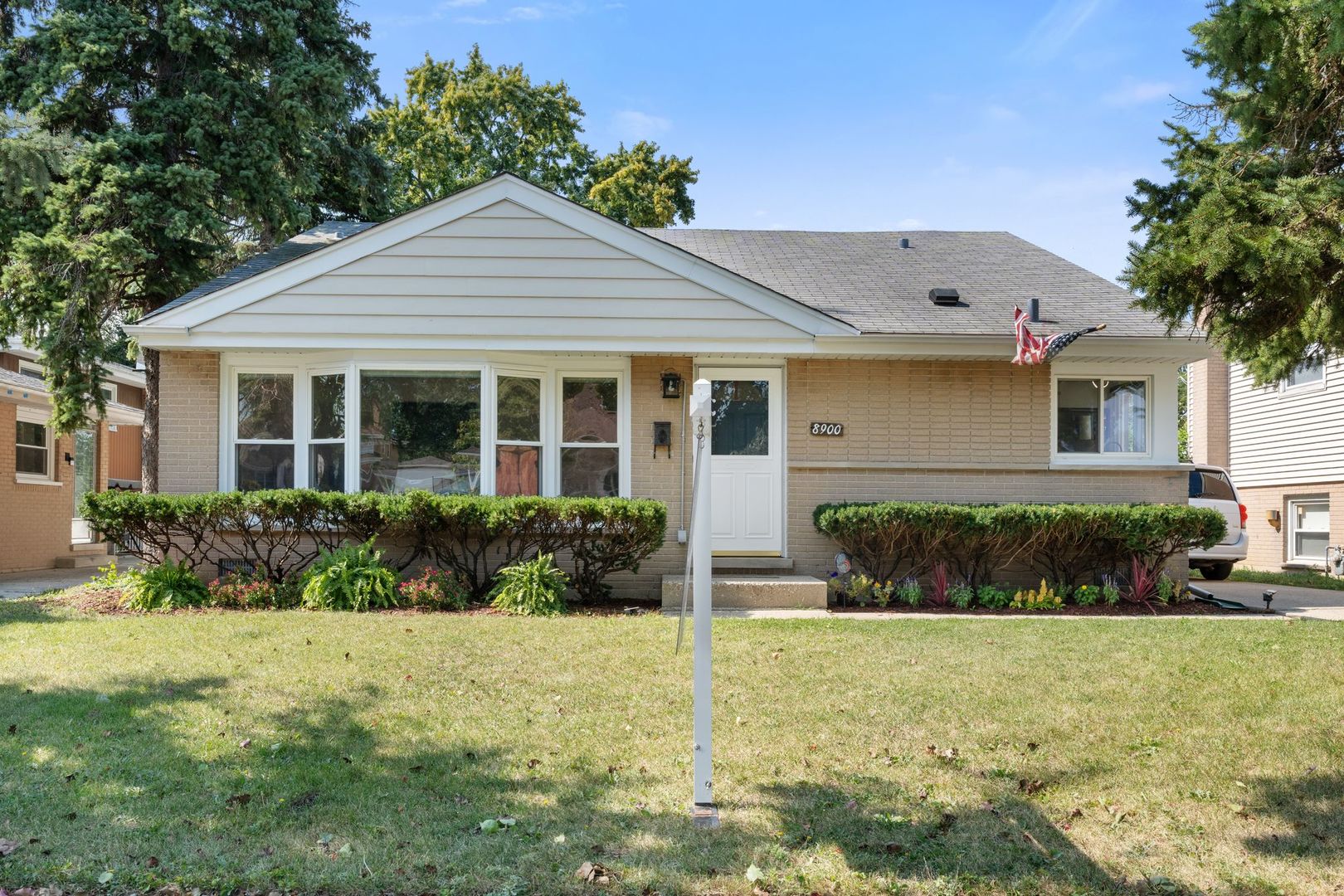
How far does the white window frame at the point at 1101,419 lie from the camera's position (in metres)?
11.0

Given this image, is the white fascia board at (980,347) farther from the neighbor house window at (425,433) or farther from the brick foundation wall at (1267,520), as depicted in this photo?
the brick foundation wall at (1267,520)

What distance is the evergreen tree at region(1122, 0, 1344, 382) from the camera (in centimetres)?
481

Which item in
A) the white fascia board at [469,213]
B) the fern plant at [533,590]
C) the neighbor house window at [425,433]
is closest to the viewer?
the fern plant at [533,590]

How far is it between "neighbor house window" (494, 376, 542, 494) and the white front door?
1931 mm

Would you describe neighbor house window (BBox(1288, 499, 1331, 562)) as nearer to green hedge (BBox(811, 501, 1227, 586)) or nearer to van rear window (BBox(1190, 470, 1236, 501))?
van rear window (BBox(1190, 470, 1236, 501))

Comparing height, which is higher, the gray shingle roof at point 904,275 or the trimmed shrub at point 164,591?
the gray shingle roof at point 904,275

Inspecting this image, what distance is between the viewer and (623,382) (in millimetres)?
10922

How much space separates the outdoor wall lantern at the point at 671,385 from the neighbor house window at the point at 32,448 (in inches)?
447

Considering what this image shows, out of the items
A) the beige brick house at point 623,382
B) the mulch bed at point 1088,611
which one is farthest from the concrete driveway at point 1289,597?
the beige brick house at point 623,382

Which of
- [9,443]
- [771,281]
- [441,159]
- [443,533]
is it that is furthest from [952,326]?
[441,159]

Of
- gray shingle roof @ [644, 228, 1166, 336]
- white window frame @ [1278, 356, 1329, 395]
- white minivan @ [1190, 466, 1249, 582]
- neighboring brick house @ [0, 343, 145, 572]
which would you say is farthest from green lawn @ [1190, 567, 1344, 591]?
neighboring brick house @ [0, 343, 145, 572]

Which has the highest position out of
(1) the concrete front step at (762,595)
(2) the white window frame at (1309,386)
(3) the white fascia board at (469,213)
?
(3) the white fascia board at (469,213)

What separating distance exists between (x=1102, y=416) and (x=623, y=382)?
5581 mm

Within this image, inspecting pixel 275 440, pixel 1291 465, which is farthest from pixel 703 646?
pixel 1291 465
